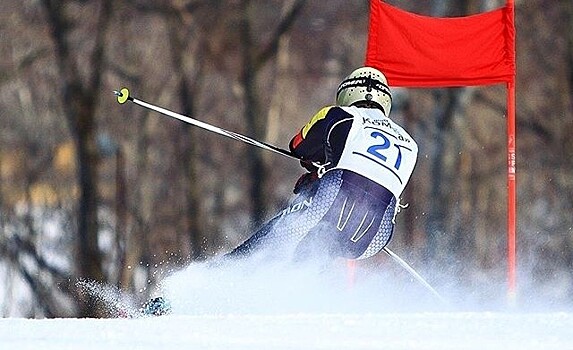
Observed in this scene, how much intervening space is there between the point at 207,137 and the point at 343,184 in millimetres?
3440

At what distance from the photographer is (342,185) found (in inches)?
183

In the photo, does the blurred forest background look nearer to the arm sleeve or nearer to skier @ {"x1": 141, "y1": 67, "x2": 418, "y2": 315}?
skier @ {"x1": 141, "y1": 67, "x2": 418, "y2": 315}

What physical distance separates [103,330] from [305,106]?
4989 mm

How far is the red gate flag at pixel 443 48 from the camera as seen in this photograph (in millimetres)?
5695

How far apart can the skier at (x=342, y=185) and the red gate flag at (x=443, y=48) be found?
98 centimetres

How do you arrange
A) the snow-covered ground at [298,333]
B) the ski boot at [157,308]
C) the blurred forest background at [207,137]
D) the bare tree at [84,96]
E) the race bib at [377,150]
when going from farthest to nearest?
the bare tree at [84,96] → the blurred forest background at [207,137] → the race bib at [377,150] → the ski boot at [157,308] → the snow-covered ground at [298,333]

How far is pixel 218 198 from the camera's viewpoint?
26.5ft

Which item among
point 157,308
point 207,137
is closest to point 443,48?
point 157,308

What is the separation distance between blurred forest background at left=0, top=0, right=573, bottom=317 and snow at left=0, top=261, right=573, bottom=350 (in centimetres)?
299

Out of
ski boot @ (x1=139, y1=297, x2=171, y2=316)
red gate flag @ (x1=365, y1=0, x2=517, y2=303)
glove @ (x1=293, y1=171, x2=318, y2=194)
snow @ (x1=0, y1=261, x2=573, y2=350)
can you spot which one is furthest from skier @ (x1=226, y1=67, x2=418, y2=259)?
red gate flag @ (x1=365, y1=0, x2=517, y2=303)

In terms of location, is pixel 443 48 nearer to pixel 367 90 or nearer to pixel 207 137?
pixel 367 90

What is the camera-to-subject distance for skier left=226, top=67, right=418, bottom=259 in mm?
4605

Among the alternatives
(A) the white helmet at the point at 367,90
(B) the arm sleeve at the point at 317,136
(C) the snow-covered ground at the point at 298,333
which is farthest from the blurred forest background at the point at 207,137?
(C) the snow-covered ground at the point at 298,333

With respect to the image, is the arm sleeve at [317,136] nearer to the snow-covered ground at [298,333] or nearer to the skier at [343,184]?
the skier at [343,184]
